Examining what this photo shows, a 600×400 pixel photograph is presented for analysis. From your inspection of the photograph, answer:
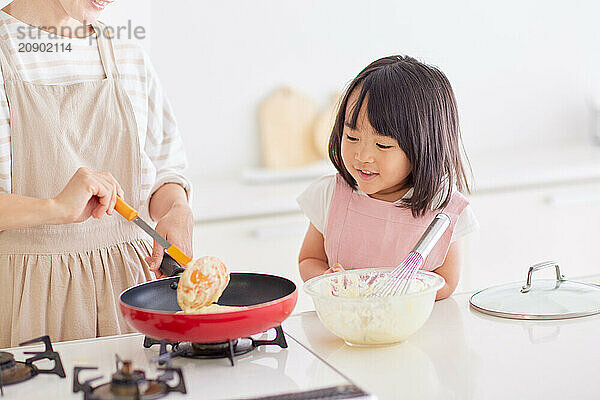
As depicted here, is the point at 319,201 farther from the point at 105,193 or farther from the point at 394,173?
the point at 105,193

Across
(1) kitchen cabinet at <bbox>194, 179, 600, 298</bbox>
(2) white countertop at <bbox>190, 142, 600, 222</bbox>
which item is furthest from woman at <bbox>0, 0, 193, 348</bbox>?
(1) kitchen cabinet at <bbox>194, 179, 600, 298</bbox>

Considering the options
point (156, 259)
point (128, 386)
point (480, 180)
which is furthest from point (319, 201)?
point (480, 180)

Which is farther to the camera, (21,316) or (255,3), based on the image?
(255,3)

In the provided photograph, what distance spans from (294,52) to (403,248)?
5.84 ft

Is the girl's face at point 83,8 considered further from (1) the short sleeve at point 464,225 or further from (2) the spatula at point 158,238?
(1) the short sleeve at point 464,225

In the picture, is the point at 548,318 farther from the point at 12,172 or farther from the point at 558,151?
the point at 558,151

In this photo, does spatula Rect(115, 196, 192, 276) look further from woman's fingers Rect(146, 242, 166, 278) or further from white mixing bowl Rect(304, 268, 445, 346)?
white mixing bowl Rect(304, 268, 445, 346)

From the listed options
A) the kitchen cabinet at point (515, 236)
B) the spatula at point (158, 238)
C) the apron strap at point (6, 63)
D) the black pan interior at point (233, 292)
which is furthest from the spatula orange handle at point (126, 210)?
the kitchen cabinet at point (515, 236)

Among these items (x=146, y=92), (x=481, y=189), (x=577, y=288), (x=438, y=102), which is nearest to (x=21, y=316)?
(x=146, y=92)

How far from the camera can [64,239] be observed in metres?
1.45

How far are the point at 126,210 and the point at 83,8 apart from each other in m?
0.39

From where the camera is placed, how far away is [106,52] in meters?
1.52

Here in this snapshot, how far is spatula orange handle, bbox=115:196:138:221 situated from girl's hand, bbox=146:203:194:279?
0.13 meters

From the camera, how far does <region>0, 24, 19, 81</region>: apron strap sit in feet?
4.61
